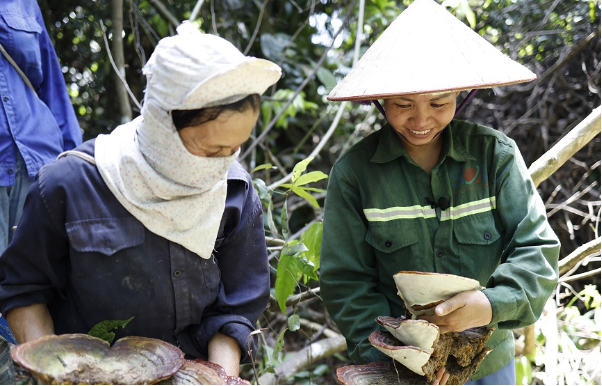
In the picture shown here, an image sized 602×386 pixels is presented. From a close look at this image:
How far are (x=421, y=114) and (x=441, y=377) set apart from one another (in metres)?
0.79

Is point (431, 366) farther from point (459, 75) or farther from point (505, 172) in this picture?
point (459, 75)

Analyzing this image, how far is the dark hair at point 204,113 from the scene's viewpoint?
→ 151 cm

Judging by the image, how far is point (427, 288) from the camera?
66.8 inches

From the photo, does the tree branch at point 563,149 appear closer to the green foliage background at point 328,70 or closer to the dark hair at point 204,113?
the green foliage background at point 328,70

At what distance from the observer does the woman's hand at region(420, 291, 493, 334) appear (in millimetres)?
1729

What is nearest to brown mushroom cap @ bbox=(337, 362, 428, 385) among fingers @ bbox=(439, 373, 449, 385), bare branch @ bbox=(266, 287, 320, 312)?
fingers @ bbox=(439, 373, 449, 385)

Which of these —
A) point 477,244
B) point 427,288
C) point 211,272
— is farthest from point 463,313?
point 211,272

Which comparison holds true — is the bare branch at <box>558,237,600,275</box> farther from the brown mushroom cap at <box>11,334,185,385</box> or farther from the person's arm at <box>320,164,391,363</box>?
the brown mushroom cap at <box>11,334,185,385</box>

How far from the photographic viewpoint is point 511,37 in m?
4.59

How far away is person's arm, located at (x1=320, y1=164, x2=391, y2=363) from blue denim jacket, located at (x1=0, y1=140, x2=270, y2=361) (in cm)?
31

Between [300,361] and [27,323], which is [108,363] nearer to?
[27,323]

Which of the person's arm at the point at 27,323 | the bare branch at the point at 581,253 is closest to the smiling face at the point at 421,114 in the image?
the person's arm at the point at 27,323

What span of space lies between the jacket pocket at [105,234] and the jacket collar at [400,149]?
33.0 inches

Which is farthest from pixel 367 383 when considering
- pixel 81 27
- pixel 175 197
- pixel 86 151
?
pixel 81 27
